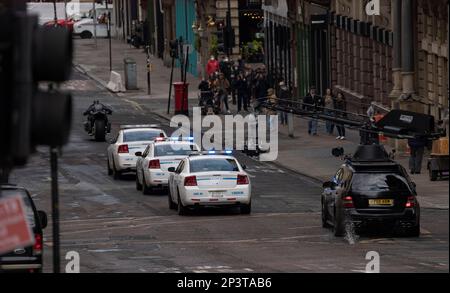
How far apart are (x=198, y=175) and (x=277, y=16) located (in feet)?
141

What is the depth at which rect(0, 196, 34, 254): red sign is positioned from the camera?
374 inches

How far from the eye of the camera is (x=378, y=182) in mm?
27781

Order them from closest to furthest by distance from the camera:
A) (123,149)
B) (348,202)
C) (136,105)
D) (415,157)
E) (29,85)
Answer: (29,85)
(348,202)
(415,157)
(123,149)
(136,105)

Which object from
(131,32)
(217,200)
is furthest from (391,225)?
(131,32)

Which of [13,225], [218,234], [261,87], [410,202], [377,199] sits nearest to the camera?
[13,225]

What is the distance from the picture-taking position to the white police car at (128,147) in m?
41.1

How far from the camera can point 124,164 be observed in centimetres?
4109

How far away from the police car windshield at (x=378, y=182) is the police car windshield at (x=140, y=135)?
14.8 meters

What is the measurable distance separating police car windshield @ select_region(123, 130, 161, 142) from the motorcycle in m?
10.4

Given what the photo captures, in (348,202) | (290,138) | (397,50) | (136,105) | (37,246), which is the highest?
(397,50)

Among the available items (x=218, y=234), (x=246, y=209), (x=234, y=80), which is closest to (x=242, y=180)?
(x=246, y=209)

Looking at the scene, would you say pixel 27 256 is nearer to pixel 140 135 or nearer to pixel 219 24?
pixel 140 135

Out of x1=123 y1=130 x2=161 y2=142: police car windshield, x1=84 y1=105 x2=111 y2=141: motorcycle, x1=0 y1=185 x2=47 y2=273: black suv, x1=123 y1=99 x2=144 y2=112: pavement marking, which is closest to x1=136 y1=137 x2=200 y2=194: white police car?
x1=123 y1=130 x2=161 y2=142: police car windshield

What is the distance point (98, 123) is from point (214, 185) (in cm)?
2106
